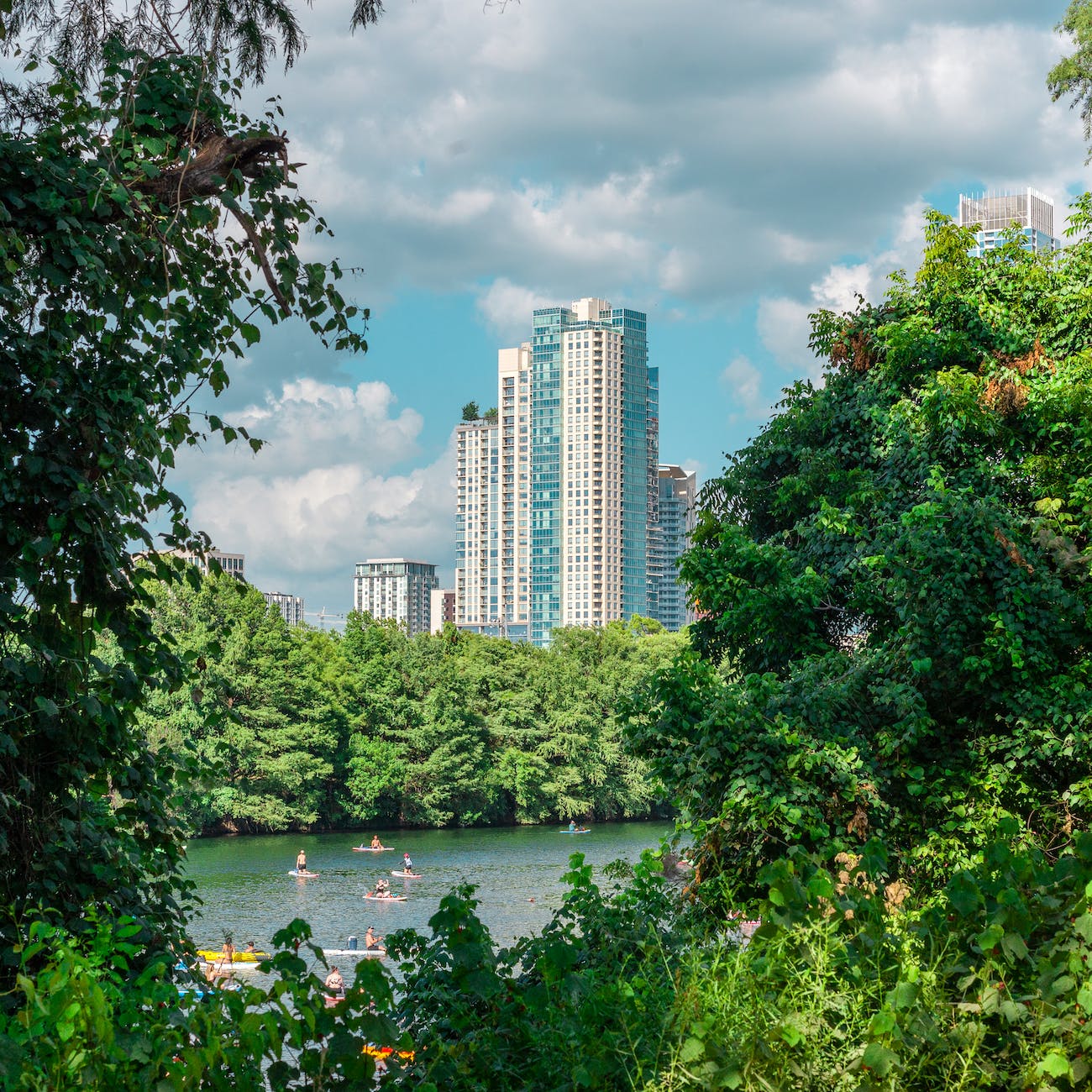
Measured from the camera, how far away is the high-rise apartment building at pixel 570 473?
93.4m

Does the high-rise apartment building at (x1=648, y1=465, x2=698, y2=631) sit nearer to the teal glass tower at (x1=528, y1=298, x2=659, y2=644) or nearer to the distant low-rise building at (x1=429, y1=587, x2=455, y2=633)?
the teal glass tower at (x1=528, y1=298, x2=659, y2=644)

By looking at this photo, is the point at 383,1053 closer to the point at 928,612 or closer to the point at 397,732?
the point at 928,612

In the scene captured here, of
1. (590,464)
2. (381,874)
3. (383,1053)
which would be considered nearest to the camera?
(383,1053)

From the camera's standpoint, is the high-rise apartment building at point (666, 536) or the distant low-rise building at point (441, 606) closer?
the high-rise apartment building at point (666, 536)

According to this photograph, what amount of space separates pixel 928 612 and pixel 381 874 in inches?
878

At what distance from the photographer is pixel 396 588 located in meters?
130

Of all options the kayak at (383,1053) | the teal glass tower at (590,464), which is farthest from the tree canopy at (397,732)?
the teal glass tower at (590,464)

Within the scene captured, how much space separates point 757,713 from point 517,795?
30656 millimetres

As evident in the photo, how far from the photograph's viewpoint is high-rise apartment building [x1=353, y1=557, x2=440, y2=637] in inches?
5123

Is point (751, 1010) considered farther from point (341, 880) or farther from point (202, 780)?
point (341, 880)

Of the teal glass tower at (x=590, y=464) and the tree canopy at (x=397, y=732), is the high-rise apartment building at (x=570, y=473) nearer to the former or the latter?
the teal glass tower at (x=590, y=464)

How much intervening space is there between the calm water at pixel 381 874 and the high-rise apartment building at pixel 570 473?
190 feet

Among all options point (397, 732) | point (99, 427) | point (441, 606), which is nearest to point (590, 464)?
point (441, 606)

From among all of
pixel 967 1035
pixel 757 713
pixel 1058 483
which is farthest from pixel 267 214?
pixel 1058 483
